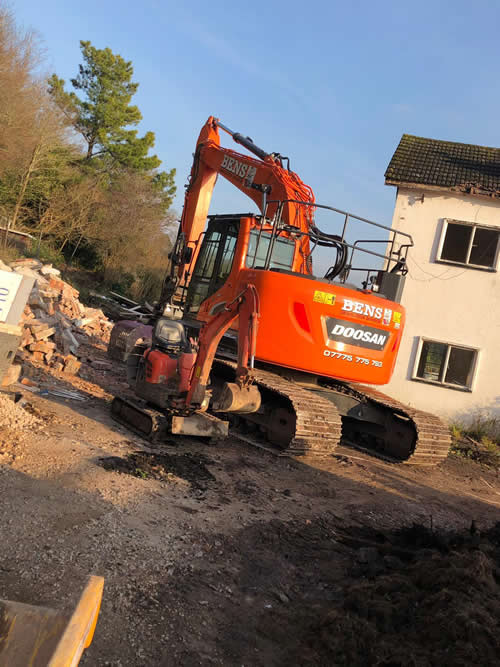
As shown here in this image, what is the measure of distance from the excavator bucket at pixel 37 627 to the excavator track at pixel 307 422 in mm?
5740

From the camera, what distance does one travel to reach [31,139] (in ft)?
72.8

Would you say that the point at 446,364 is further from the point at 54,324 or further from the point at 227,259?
the point at 54,324

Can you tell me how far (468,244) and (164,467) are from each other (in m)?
10.3

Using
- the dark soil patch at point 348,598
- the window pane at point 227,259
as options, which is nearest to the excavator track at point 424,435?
the window pane at point 227,259

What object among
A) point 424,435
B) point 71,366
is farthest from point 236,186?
point 424,435

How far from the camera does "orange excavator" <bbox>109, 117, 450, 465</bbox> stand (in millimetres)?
7473

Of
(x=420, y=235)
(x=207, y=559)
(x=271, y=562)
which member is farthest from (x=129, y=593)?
(x=420, y=235)

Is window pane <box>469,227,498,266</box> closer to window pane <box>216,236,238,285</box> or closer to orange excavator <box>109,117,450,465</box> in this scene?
orange excavator <box>109,117,450,465</box>

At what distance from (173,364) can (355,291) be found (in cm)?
268

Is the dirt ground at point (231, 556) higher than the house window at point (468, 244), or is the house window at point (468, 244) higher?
the house window at point (468, 244)

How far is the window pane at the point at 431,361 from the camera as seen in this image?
13.8 m

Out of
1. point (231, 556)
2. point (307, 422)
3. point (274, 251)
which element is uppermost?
point (274, 251)

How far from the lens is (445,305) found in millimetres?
13844

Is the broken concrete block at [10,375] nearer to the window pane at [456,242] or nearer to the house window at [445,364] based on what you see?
the house window at [445,364]
